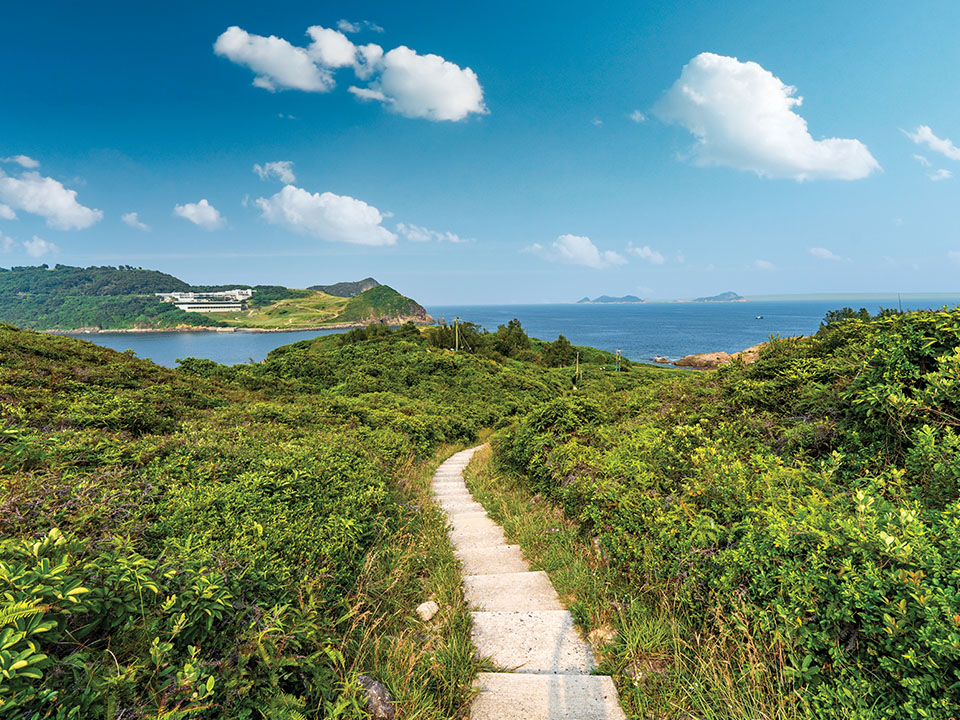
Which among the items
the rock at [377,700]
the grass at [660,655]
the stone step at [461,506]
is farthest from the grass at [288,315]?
the rock at [377,700]

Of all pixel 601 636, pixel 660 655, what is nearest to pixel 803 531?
pixel 660 655

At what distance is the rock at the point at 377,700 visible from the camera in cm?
273

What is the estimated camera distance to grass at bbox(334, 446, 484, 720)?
287cm

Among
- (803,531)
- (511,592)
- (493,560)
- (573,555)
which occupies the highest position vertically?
(803,531)

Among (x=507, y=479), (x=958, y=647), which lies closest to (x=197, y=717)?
(x=958, y=647)

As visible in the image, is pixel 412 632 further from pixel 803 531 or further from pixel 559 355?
pixel 559 355

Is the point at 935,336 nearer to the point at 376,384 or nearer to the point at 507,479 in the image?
the point at 507,479

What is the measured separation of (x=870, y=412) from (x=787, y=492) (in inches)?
57.1

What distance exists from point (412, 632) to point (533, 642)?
1076mm

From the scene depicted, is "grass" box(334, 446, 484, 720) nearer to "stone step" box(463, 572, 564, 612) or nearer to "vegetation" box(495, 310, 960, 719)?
"stone step" box(463, 572, 564, 612)

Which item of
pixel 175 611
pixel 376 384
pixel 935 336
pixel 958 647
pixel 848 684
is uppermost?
pixel 935 336

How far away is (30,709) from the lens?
176 cm

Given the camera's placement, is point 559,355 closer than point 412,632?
No

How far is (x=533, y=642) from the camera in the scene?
11.6ft
